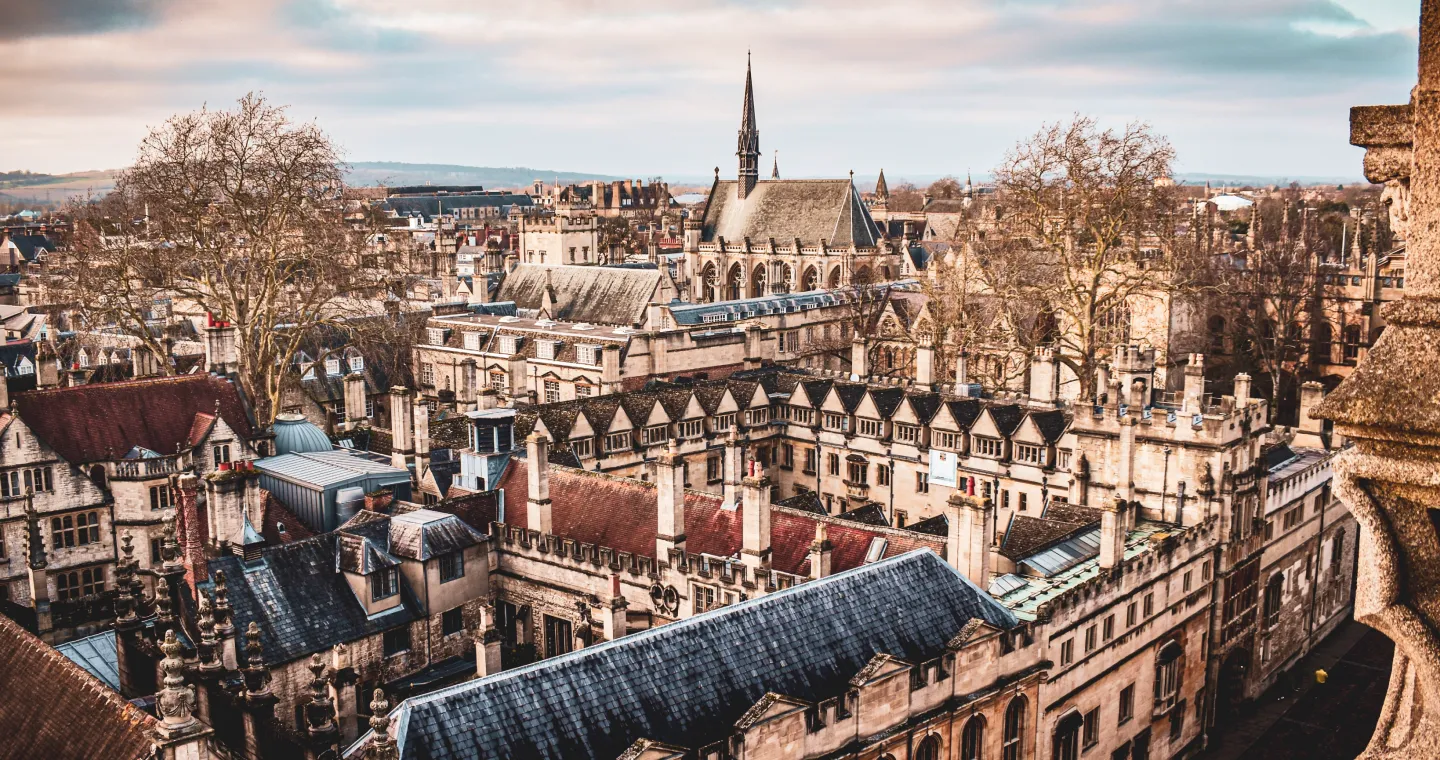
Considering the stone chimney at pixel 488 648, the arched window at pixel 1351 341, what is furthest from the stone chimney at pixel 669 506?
the arched window at pixel 1351 341

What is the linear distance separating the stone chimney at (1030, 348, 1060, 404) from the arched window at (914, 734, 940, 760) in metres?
20.4

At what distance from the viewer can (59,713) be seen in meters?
15.3

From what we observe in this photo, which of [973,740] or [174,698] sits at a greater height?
[174,698]

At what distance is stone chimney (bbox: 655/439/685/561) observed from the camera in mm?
25875

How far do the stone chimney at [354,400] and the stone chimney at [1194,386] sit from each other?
88.5ft

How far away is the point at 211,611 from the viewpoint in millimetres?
19453

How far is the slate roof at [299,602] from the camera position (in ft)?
74.2

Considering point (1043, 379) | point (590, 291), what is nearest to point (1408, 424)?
point (1043, 379)

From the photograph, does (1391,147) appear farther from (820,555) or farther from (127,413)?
(127,413)

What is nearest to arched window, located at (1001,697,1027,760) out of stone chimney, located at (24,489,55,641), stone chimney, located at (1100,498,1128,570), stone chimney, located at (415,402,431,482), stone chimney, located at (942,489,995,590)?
stone chimney, located at (942,489,995,590)

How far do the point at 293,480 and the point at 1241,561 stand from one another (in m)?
25.9

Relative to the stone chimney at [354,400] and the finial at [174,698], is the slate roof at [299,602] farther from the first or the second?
the stone chimney at [354,400]

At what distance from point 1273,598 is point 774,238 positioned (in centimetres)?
5137

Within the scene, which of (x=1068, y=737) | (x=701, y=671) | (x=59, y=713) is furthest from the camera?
(x=1068, y=737)
